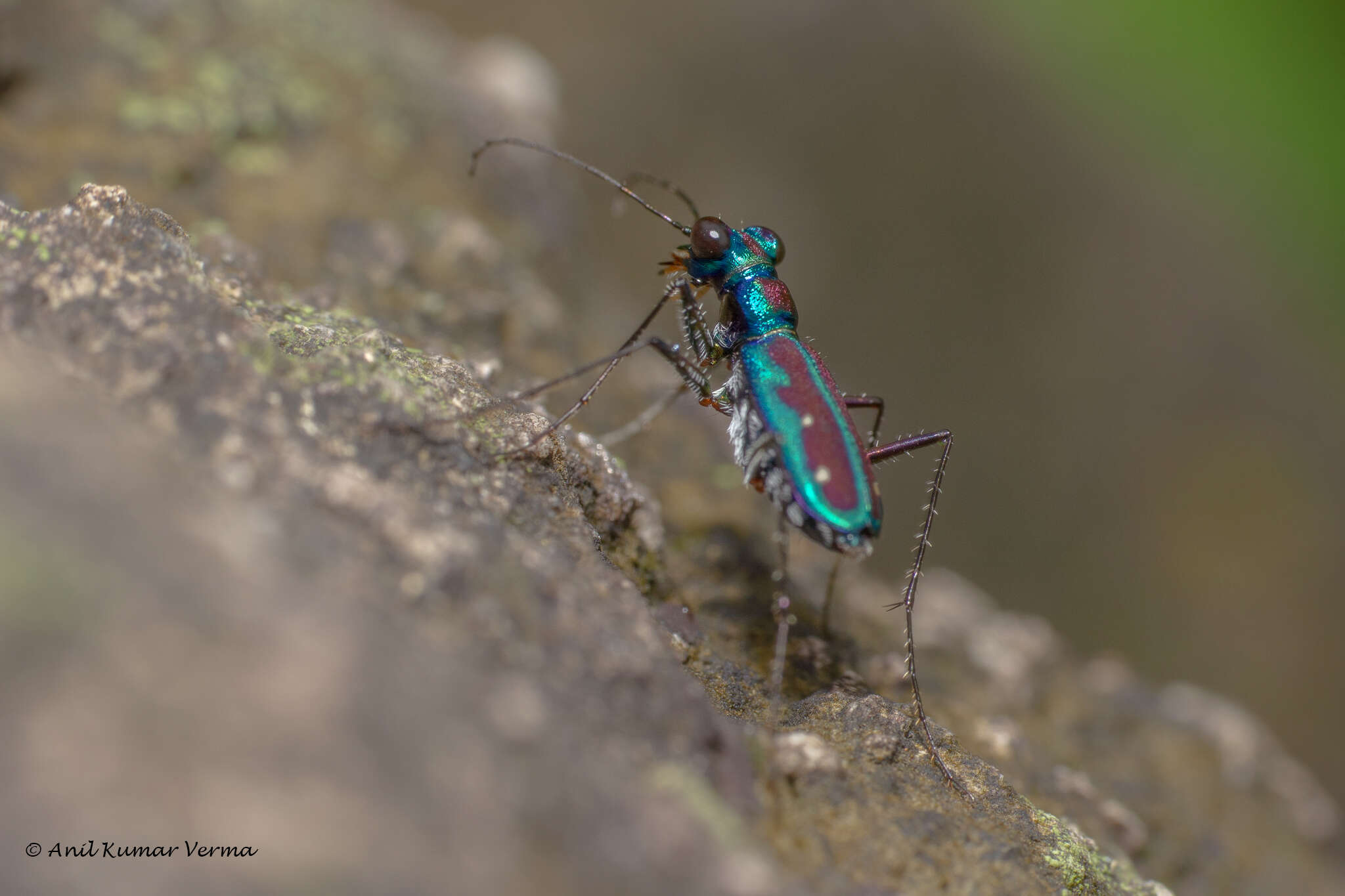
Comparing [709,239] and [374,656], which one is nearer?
[374,656]

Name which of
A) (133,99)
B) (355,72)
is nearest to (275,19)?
(355,72)

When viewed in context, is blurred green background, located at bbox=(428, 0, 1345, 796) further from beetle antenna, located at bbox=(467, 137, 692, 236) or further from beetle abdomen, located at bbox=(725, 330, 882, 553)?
beetle abdomen, located at bbox=(725, 330, 882, 553)

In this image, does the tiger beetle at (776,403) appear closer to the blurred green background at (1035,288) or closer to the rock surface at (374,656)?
the rock surface at (374,656)

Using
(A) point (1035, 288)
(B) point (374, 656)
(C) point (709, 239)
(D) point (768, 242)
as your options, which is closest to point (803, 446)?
(C) point (709, 239)

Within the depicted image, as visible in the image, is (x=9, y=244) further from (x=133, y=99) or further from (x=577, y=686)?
(x=133, y=99)

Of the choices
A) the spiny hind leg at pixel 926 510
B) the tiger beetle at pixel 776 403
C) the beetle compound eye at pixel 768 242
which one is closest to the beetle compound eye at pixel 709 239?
the tiger beetle at pixel 776 403

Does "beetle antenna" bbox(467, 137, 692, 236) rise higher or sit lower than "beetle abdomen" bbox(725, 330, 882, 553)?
higher

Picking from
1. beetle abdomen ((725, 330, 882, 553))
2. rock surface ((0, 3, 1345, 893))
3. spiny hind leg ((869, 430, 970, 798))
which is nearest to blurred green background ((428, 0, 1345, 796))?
spiny hind leg ((869, 430, 970, 798))

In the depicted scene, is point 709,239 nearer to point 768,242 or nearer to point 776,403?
point 768,242
